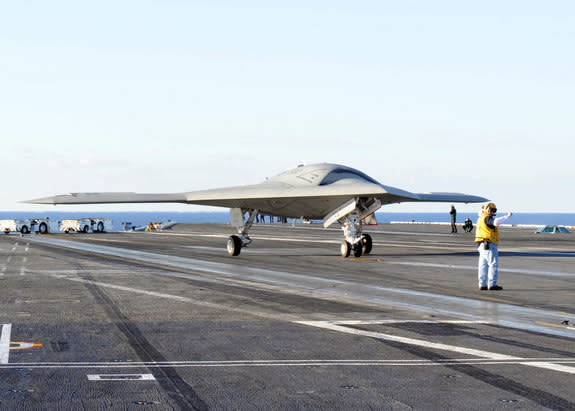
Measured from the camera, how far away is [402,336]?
32.1ft

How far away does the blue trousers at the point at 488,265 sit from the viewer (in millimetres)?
16031

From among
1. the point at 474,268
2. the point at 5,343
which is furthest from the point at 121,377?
the point at 474,268

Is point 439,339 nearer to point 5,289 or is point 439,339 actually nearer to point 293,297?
point 293,297

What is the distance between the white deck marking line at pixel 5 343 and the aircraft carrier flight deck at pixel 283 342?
15 millimetres

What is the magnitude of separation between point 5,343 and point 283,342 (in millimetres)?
3638

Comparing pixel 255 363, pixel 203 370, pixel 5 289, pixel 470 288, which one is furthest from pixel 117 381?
pixel 470 288

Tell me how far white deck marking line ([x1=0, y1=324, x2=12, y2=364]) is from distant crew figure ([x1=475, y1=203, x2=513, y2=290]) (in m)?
10.3

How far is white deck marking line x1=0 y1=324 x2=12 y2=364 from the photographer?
8.06 metres

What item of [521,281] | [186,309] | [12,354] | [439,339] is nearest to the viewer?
[12,354]

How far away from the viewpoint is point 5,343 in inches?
355

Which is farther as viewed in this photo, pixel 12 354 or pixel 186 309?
pixel 186 309

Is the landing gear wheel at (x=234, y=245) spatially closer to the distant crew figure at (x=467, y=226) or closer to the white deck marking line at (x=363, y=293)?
the white deck marking line at (x=363, y=293)

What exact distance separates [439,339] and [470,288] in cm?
724

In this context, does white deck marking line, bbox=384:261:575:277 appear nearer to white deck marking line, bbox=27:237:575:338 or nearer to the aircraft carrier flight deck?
the aircraft carrier flight deck
